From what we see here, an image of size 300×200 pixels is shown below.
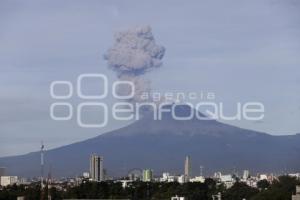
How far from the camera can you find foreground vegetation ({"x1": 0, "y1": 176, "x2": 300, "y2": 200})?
36.2 metres

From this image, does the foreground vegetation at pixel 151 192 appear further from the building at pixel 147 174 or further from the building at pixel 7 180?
the building at pixel 147 174

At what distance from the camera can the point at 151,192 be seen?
139 ft

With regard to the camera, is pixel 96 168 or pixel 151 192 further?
pixel 96 168

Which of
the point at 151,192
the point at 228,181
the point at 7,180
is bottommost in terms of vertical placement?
the point at 151,192

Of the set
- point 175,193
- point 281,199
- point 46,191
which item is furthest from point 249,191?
point 46,191

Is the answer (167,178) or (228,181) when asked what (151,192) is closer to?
(228,181)

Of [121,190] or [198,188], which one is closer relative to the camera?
[121,190]

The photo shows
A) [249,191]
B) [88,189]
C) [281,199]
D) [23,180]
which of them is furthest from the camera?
[23,180]

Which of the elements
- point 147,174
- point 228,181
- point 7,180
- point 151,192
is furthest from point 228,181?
point 151,192

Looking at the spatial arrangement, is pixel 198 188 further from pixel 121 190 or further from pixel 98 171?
pixel 98 171

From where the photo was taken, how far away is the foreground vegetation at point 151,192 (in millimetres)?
36250

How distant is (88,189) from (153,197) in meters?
3.29

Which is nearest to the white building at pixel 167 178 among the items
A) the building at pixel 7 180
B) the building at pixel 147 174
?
the building at pixel 147 174

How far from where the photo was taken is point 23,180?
215 feet
